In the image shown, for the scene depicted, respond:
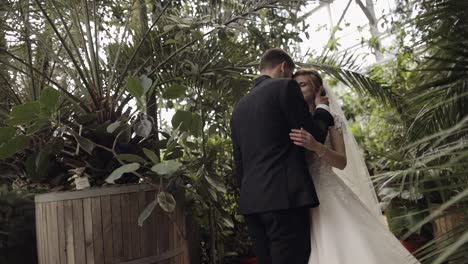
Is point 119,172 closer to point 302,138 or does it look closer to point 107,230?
point 107,230

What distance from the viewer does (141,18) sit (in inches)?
127

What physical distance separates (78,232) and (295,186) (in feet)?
3.48

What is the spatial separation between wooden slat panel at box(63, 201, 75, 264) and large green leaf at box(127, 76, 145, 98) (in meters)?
0.62

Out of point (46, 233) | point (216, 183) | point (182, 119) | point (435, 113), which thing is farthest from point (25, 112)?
point (435, 113)

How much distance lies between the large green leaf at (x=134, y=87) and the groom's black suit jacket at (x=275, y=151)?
0.52 meters

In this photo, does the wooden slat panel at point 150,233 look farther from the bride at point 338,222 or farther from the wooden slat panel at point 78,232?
the bride at point 338,222

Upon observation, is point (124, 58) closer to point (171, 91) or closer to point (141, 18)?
point (141, 18)

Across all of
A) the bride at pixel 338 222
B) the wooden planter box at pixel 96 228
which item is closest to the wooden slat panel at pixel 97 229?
the wooden planter box at pixel 96 228

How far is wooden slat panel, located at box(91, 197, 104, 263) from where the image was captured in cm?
207

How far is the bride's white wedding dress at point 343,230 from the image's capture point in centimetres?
197

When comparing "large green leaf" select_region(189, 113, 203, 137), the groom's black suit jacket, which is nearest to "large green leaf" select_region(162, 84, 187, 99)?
"large green leaf" select_region(189, 113, 203, 137)

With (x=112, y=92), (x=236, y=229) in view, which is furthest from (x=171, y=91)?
(x=236, y=229)

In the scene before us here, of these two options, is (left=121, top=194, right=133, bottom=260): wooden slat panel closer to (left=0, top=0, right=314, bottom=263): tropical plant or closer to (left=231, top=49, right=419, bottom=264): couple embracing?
(left=0, top=0, right=314, bottom=263): tropical plant

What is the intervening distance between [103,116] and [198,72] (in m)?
0.76
